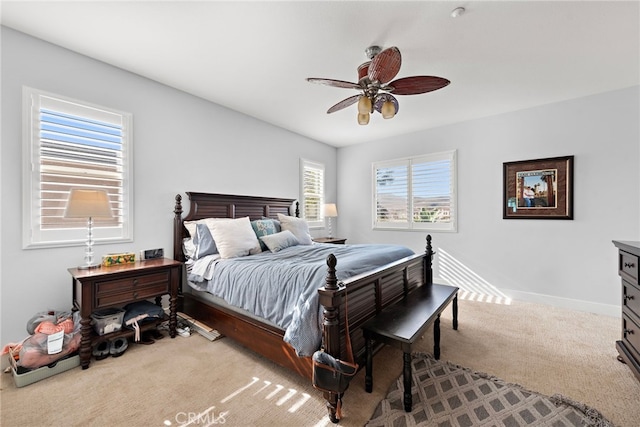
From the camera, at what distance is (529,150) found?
374cm

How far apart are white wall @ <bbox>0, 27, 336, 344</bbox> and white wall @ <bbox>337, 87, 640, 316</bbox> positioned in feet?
7.17

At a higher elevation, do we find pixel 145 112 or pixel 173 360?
pixel 145 112

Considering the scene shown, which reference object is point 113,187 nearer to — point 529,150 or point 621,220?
point 529,150

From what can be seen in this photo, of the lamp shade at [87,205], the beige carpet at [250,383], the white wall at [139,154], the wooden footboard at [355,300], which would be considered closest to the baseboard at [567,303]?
the beige carpet at [250,383]

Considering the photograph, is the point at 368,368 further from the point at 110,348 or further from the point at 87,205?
the point at 87,205

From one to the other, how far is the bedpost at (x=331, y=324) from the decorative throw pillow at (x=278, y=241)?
1.60 metres

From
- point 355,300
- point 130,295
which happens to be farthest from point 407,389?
point 130,295

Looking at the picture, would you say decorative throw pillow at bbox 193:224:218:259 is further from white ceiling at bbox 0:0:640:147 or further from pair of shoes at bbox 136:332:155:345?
white ceiling at bbox 0:0:640:147

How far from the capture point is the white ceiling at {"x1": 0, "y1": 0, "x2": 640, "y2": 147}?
76.5 inches

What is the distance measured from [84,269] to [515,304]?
4935 millimetres

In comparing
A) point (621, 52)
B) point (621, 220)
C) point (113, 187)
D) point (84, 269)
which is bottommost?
point (84, 269)

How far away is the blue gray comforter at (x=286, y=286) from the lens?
1712 millimetres

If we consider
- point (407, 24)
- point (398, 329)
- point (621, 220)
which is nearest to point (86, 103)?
point (407, 24)

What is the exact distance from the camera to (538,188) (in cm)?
368
